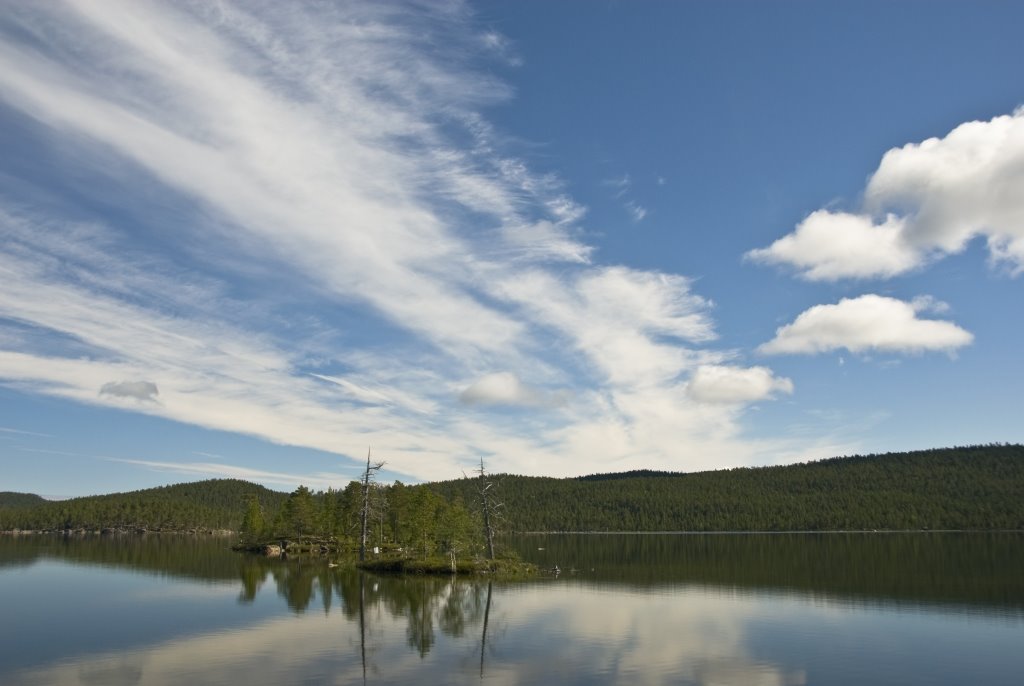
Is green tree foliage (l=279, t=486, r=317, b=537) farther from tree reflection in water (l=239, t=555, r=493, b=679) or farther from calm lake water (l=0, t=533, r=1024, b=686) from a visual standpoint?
calm lake water (l=0, t=533, r=1024, b=686)

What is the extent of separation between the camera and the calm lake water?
33.9 m

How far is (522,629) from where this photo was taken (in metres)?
46.6

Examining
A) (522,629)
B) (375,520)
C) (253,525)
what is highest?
(375,520)

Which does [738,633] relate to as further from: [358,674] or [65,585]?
[65,585]

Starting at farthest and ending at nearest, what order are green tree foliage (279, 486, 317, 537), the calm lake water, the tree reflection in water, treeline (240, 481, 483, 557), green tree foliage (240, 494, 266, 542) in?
1. green tree foliage (240, 494, 266, 542)
2. green tree foliage (279, 486, 317, 537)
3. treeline (240, 481, 483, 557)
4. the tree reflection in water
5. the calm lake water

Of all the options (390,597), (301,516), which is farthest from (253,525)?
(390,597)

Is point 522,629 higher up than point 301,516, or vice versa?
point 301,516

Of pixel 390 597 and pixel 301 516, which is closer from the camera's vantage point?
pixel 390 597

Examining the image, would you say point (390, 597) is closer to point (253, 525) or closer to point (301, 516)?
point (301, 516)

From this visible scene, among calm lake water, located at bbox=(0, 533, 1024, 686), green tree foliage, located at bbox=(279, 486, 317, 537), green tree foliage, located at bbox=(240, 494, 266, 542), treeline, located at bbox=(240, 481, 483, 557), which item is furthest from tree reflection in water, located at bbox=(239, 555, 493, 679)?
green tree foliage, located at bbox=(240, 494, 266, 542)

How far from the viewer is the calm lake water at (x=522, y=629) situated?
33938 mm

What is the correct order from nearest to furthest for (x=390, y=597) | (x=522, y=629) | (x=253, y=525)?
(x=522, y=629) < (x=390, y=597) < (x=253, y=525)

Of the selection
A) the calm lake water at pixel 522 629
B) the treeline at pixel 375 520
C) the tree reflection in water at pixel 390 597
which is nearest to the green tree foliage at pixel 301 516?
the treeline at pixel 375 520

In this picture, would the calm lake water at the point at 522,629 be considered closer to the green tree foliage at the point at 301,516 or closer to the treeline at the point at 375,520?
the treeline at the point at 375,520
